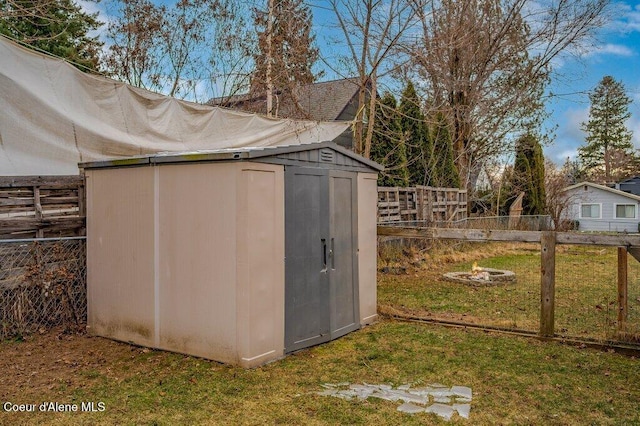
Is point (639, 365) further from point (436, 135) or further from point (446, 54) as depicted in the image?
point (446, 54)

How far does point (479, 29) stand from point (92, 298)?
1541 cm

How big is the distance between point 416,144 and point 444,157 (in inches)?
81.9

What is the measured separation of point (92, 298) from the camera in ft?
17.9

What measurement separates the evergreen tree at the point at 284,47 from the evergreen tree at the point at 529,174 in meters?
11.6

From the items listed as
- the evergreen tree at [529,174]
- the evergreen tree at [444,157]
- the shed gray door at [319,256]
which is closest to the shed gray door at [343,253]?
the shed gray door at [319,256]

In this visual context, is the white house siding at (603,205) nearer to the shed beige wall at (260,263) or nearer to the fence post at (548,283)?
the fence post at (548,283)

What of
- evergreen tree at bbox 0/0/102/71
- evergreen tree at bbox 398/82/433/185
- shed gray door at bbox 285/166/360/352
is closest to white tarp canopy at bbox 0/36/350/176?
shed gray door at bbox 285/166/360/352

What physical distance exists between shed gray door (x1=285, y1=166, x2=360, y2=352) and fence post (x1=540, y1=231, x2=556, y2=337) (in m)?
2.07

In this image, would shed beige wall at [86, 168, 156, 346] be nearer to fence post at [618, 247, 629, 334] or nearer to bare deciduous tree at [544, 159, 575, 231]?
fence post at [618, 247, 629, 334]

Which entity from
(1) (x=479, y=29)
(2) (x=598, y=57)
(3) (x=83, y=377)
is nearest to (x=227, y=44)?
→ (3) (x=83, y=377)

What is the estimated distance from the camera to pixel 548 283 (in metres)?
5.20

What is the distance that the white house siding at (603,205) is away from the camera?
27767mm

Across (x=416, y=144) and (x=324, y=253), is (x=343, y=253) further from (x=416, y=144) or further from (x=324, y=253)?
(x=416, y=144)

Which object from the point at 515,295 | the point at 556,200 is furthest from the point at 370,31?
the point at 556,200
